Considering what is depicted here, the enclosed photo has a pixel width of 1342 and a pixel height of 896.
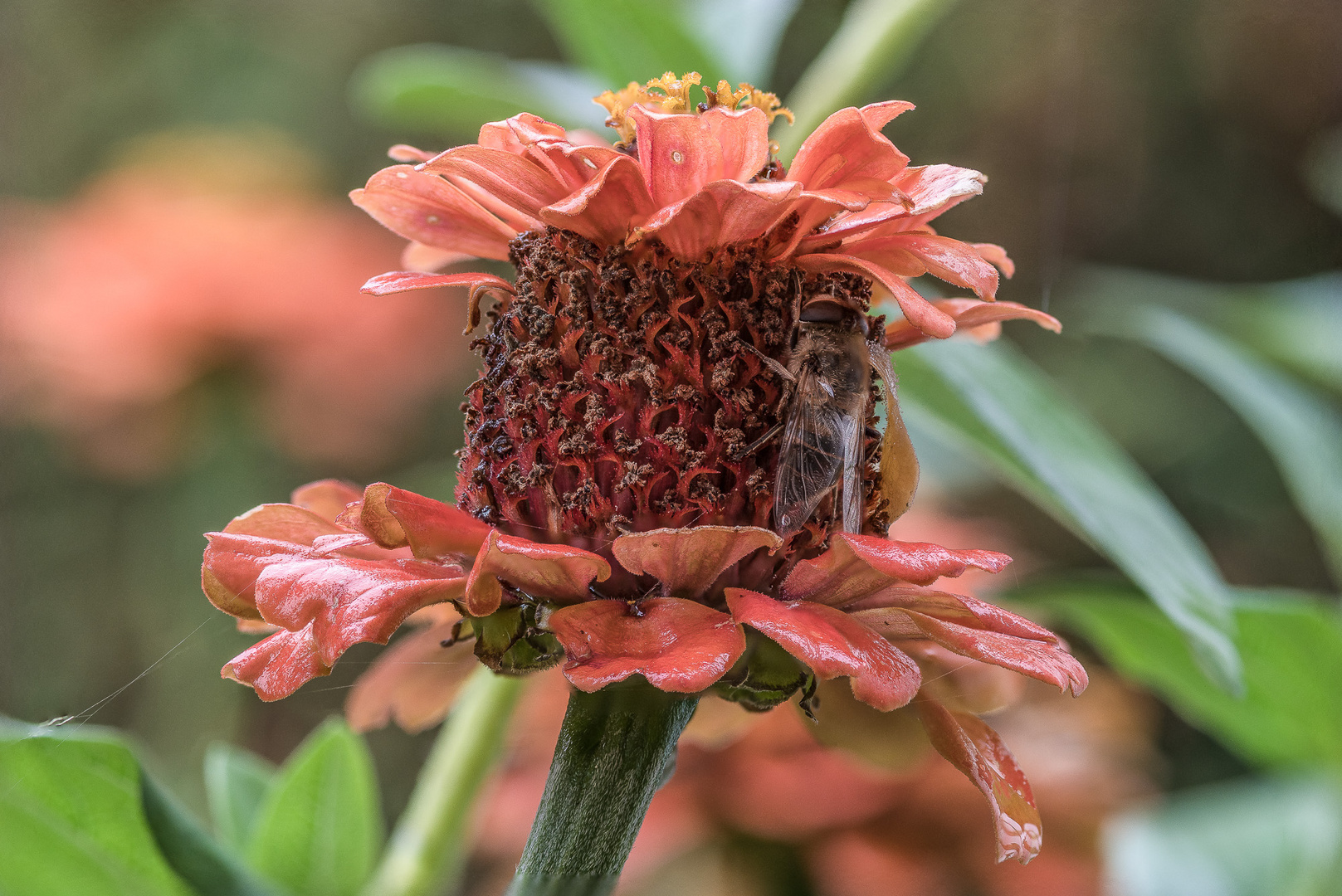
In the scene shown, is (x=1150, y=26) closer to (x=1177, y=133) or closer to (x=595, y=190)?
(x=1177, y=133)

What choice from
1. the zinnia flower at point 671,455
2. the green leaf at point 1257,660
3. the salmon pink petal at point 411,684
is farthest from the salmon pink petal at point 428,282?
the green leaf at point 1257,660

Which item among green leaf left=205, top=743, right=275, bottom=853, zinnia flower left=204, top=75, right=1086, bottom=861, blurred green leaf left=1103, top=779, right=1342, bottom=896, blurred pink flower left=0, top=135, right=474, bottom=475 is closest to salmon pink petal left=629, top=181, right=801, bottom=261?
zinnia flower left=204, top=75, right=1086, bottom=861

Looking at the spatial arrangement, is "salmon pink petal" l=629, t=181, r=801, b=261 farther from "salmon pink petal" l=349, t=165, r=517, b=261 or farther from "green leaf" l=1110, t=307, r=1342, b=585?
"green leaf" l=1110, t=307, r=1342, b=585

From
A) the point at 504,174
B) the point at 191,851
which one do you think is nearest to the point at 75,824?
the point at 191,851

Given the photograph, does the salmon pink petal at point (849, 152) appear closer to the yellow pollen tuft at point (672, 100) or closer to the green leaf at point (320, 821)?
the yellow pollen tuft at point (672, 100)

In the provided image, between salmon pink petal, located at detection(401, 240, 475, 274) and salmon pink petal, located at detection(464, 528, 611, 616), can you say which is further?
salmon pink petal, located at detection(401, 240, 475, 274)
